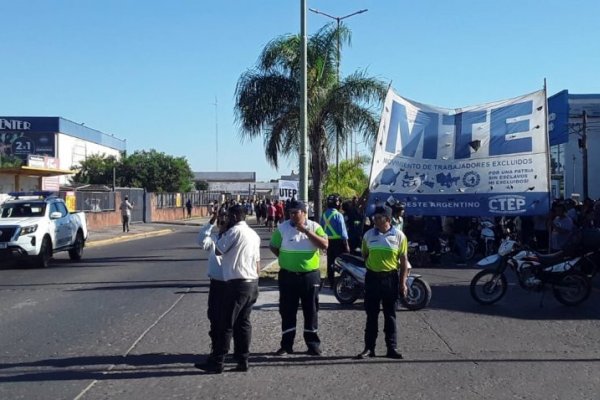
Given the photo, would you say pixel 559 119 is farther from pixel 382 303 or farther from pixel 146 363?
pixel 146 363

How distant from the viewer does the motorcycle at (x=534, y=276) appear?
11688 mm

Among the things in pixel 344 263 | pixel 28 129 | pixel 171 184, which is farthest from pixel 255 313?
pixel 28 129

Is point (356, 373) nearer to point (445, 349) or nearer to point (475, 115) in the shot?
point (445, 349)

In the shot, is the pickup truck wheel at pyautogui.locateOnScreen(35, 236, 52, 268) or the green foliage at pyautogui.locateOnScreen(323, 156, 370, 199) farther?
the green foliage at pyautogui.locateOnScreen(323, 156, 370, 199)

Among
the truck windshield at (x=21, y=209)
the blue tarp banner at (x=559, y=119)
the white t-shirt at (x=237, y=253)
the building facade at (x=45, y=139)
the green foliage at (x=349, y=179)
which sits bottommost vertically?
the white t-shirt at (x=237, y=253)

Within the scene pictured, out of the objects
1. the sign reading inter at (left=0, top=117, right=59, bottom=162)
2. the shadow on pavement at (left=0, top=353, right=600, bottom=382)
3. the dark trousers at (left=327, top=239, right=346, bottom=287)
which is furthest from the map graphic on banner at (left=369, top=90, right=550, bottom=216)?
the sign reading inter at (left=0, top=117, right=59, bottom=162)

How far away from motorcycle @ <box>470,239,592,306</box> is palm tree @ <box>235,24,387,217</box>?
7.69 metres

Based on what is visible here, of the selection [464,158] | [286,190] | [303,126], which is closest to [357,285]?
[303,126]

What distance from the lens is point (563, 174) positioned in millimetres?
54188

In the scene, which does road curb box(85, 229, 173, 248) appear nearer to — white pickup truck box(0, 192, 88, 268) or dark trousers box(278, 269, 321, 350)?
white pickup truck box(0, 192, 88, 268)

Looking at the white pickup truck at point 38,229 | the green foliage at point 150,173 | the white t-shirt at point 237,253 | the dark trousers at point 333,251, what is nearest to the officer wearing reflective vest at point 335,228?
the dark trousers at point 333,251

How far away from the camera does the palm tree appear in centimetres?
1906

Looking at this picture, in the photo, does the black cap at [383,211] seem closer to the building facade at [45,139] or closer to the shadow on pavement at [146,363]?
the shadow on pavement at [146,363]

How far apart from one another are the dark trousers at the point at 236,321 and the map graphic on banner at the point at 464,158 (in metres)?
9.70
